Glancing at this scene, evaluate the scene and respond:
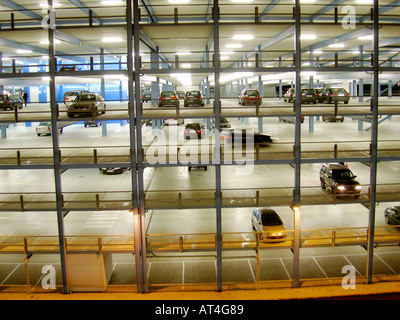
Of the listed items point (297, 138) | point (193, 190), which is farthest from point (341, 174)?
point (193, 190)

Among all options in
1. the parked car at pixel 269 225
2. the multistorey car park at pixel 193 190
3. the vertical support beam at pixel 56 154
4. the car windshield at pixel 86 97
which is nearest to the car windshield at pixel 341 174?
the multistorey car park at pixel 193 190

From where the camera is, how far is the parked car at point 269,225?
44.0 feet

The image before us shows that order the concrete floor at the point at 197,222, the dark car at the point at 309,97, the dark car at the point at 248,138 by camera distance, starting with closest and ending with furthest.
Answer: the concrete floor at the point at 197,222 < the dark car at the point at 248,138 < the dark car at the point at 309,97

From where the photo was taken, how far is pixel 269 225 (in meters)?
14.1

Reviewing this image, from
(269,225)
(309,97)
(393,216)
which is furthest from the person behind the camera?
(309,97)

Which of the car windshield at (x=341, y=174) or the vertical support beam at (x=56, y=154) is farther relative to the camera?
the car windshield at (x=341, y=174)

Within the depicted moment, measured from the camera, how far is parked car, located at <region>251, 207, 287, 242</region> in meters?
13.4

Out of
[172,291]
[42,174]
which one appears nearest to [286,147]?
[172,291]

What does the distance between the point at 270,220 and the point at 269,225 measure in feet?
0.93

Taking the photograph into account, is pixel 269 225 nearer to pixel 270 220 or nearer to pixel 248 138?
pixel 270 220

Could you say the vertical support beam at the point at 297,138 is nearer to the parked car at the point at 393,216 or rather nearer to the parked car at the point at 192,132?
the parked car at the point at 393,216

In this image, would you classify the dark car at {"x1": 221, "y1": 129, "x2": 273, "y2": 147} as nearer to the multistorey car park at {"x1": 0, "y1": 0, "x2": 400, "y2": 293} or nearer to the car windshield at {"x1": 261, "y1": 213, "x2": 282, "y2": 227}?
the multistorey car park at {"x1": 0, "y1": 0, "x2": 400, "y2": 293}

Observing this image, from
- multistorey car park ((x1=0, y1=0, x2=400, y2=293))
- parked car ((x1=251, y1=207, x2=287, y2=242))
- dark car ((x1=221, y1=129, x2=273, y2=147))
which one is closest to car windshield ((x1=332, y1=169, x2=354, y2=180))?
multistorey car park ((x1=0, y1=0, x2=400, y2=293))

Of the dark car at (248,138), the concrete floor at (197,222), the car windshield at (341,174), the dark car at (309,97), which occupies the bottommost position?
the concrete floor at (197,222)
